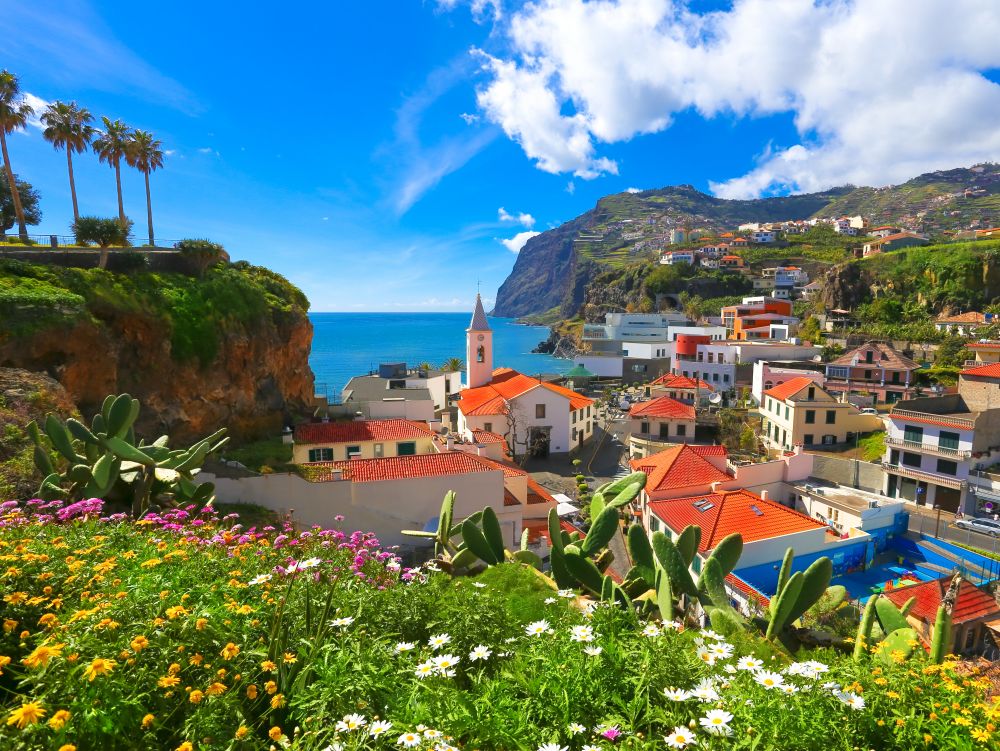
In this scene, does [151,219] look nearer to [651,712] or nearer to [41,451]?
[41,451]

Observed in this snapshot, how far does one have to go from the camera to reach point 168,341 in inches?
663

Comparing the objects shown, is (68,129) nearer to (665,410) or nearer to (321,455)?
(321,455)

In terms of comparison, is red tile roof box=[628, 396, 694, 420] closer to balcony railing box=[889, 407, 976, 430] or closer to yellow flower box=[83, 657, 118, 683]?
balcony railing box=[889, 407, 976, 430]

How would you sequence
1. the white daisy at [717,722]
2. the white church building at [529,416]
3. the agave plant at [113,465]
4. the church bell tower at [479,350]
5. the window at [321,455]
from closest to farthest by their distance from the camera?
the white daisy at [717,722] < the agave plant at [113,465] < the window at [321,455] < the white church building at [529,416] < the church bell tower at [479,350]

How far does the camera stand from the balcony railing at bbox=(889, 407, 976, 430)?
24177mm

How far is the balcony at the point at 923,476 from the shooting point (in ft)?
79.9

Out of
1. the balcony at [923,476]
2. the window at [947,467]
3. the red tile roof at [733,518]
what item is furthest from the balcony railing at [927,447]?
the red tile roof at [733,518]

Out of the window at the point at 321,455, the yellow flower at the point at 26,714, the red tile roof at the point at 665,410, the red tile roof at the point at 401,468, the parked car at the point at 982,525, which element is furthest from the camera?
the red tile roof at the point at 665,410

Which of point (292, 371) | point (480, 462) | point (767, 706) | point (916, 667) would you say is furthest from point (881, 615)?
point (292, 371)

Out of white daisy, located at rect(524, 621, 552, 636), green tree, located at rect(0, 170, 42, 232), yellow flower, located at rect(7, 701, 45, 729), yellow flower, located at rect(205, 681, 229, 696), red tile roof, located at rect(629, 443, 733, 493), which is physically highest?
green tree, located at rect(0, 170, 42, 232)

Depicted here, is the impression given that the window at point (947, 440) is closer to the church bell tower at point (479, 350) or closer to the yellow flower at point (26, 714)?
the church bell tower at point (479, 350)

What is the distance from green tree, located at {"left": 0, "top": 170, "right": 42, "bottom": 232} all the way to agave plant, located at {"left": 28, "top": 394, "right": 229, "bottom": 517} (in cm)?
2301

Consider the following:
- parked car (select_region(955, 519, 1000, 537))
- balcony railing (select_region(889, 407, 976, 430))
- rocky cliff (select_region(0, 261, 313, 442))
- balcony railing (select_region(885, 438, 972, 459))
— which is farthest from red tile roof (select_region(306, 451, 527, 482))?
balcony railing (select_region(889, 407, 976, 430))

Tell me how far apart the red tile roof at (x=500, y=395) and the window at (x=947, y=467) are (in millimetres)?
19822
